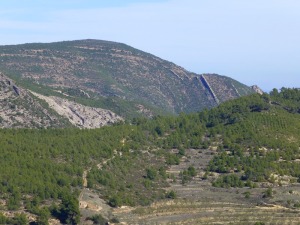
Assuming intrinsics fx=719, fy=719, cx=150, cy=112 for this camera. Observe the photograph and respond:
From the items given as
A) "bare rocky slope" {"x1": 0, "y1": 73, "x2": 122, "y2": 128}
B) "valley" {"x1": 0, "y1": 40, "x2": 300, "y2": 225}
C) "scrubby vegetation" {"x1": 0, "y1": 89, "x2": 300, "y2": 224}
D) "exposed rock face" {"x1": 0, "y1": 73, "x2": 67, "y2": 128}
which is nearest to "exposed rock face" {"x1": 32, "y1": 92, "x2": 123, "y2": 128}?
"bare rocky slope" {"x1": 0, "y1": 73, "x2": 122, "y2": 128}

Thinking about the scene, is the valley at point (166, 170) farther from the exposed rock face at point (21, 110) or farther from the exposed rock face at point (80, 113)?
the exposed rock face at point (80, 113)

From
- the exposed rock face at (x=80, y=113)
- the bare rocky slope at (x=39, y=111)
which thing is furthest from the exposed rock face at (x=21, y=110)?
the exposed rock face at (x=80, y=113)

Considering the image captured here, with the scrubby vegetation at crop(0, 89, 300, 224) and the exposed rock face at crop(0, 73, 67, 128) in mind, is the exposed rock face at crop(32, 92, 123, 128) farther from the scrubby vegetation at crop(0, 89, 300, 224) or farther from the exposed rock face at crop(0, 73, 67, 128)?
the scrubby vegetation at crop(0, 89, 300, 224)

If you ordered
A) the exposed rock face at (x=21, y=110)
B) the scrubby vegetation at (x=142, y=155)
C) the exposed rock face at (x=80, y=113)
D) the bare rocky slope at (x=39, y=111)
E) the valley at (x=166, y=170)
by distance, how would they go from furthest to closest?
the exposed rock face at (x=80, y=113) → the bare rocky slope at (x=39, y=111) → the exposed rock face at (x=21, y=110) → the scrubby vegetation at (x=142, y=155) → the valley at (x=166, y=170)

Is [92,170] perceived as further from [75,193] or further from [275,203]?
[275,203]

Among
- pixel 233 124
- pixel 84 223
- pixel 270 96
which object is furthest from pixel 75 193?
pixel 270 96

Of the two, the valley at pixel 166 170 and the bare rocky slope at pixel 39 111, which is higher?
the bare rocky slope at pixel 39 111

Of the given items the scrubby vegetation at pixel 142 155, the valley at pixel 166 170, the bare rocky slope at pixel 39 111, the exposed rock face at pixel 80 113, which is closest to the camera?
the valley at pixel 166 170

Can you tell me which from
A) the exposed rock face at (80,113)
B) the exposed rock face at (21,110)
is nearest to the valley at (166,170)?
the exposed rock face at (21,110)

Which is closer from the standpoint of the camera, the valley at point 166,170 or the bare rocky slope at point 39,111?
the valley at point 166,170

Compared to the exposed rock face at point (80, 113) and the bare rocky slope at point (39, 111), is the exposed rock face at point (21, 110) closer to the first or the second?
the bare rocky slope at point (39, 111)

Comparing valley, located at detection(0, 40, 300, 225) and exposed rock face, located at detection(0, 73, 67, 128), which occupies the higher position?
exposed rock face, located at detection(0, 73, 67, 128)

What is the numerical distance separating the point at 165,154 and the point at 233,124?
50.7 feet

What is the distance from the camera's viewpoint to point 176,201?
7931 centimetres
